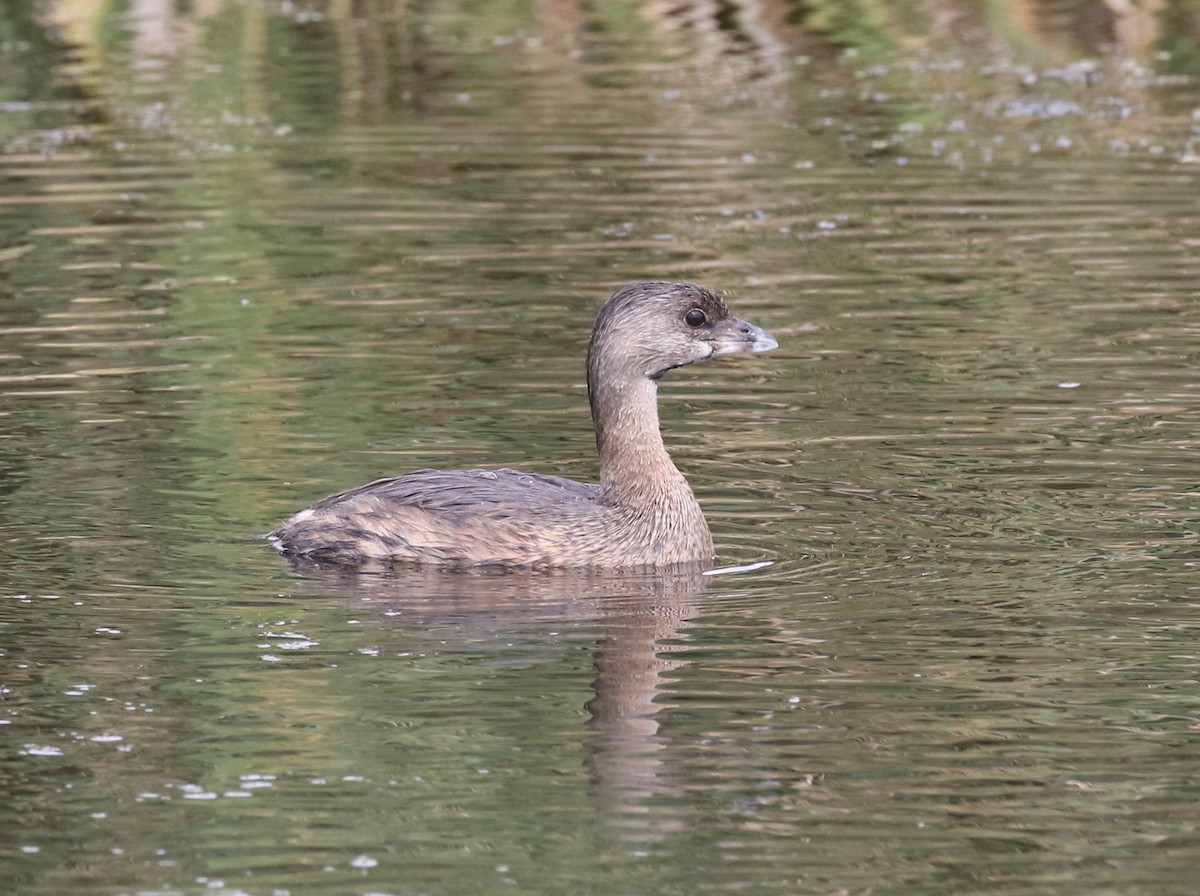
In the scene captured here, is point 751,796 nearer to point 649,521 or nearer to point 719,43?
point 649,521

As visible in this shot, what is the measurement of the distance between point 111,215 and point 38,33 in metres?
7.40

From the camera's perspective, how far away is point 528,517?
29.8ft

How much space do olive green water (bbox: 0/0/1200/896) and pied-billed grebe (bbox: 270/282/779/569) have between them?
161 millimetres

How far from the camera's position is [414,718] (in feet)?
23.5

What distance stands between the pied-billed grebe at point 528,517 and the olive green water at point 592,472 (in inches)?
6.3

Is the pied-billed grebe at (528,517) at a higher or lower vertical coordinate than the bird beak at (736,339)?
lower

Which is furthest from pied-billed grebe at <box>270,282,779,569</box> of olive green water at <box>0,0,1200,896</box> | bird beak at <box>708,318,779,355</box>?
bird beak at <box>708,318,779,355</box>

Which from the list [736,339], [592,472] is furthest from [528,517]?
[592,472]

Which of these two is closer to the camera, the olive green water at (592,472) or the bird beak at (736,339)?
the olive green water at (592,472)

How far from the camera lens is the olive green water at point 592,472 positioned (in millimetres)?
6379

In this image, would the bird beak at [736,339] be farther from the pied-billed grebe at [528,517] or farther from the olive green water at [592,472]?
the olive green water at [592,472]

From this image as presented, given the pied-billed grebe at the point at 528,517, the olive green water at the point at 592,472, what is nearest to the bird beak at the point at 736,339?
the pied-billed grebe at the point at 528,517

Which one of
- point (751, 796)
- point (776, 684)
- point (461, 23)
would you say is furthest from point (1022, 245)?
point (461, 23)

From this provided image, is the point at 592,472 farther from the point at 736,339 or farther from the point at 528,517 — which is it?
the point at 528,517
